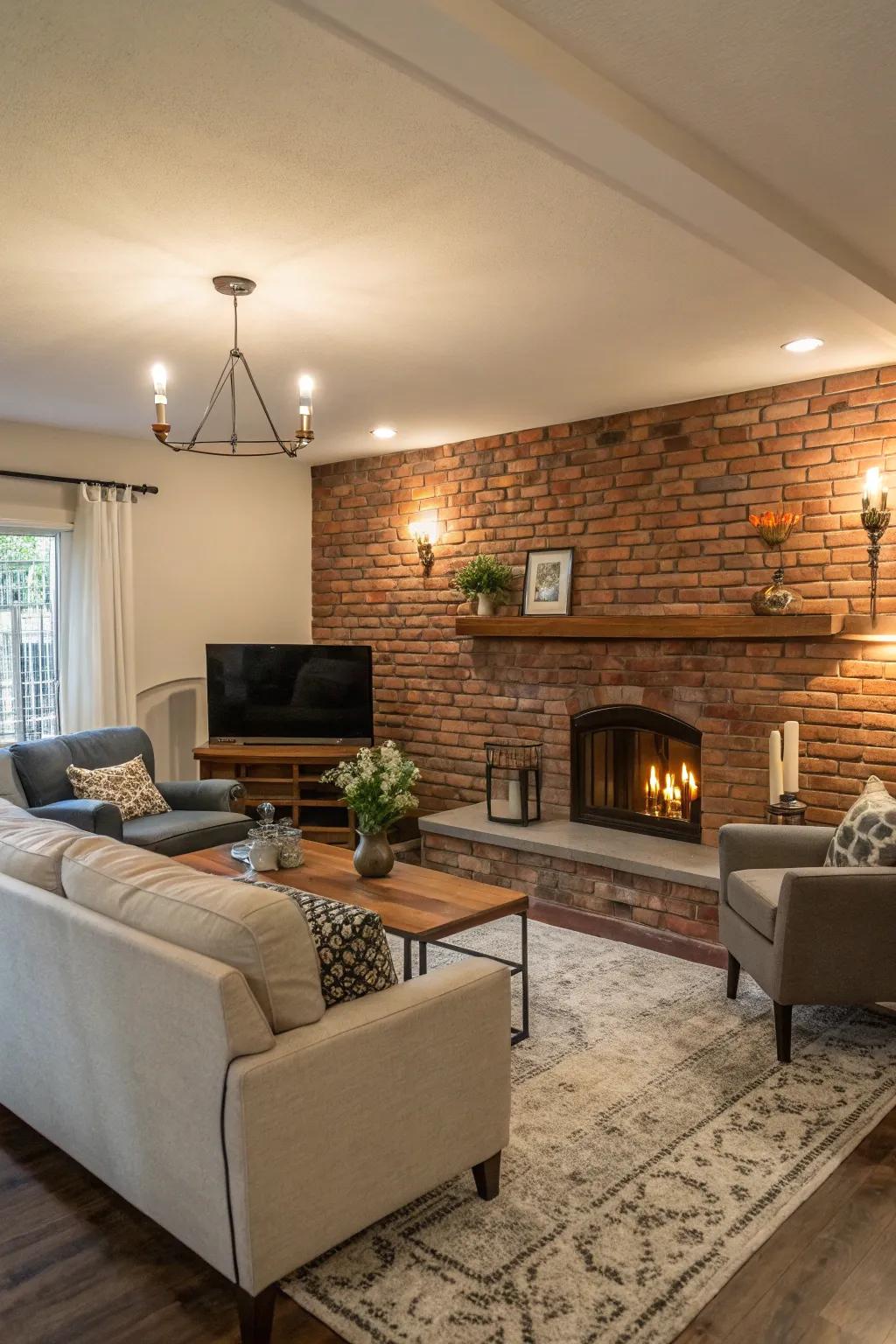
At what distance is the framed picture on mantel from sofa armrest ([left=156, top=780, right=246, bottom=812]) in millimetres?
1952

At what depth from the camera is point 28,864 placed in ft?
8.29

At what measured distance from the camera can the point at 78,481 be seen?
18.3 ft

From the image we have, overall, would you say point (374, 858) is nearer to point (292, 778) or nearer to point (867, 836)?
point (867, 836)

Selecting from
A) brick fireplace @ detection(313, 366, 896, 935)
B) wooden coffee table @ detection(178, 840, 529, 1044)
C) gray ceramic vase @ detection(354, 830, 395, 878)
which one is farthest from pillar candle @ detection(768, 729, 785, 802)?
gray ceramic vase @ detection(354, 830, 395, 878)

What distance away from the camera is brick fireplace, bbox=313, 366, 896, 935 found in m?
4.30

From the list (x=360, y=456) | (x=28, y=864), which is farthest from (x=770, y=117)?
(x=360, y=456)

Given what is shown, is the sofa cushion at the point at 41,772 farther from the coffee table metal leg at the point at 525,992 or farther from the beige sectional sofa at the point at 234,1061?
the coffee table metal leg at the point at 525,992

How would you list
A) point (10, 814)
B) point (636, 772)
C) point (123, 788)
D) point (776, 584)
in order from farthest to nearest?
1. point (636, 772)
2. point (123, 788)
3. point (776, 584)
4. point (10, 814)

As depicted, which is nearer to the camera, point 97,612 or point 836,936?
point 836,936

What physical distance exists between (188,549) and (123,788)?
186 centimetres

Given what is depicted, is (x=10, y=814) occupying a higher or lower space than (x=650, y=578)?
lower

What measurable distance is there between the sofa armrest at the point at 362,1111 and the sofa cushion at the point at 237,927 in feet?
0.28

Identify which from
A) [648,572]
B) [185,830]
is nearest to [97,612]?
[185,830]

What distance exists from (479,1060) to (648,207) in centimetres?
217
